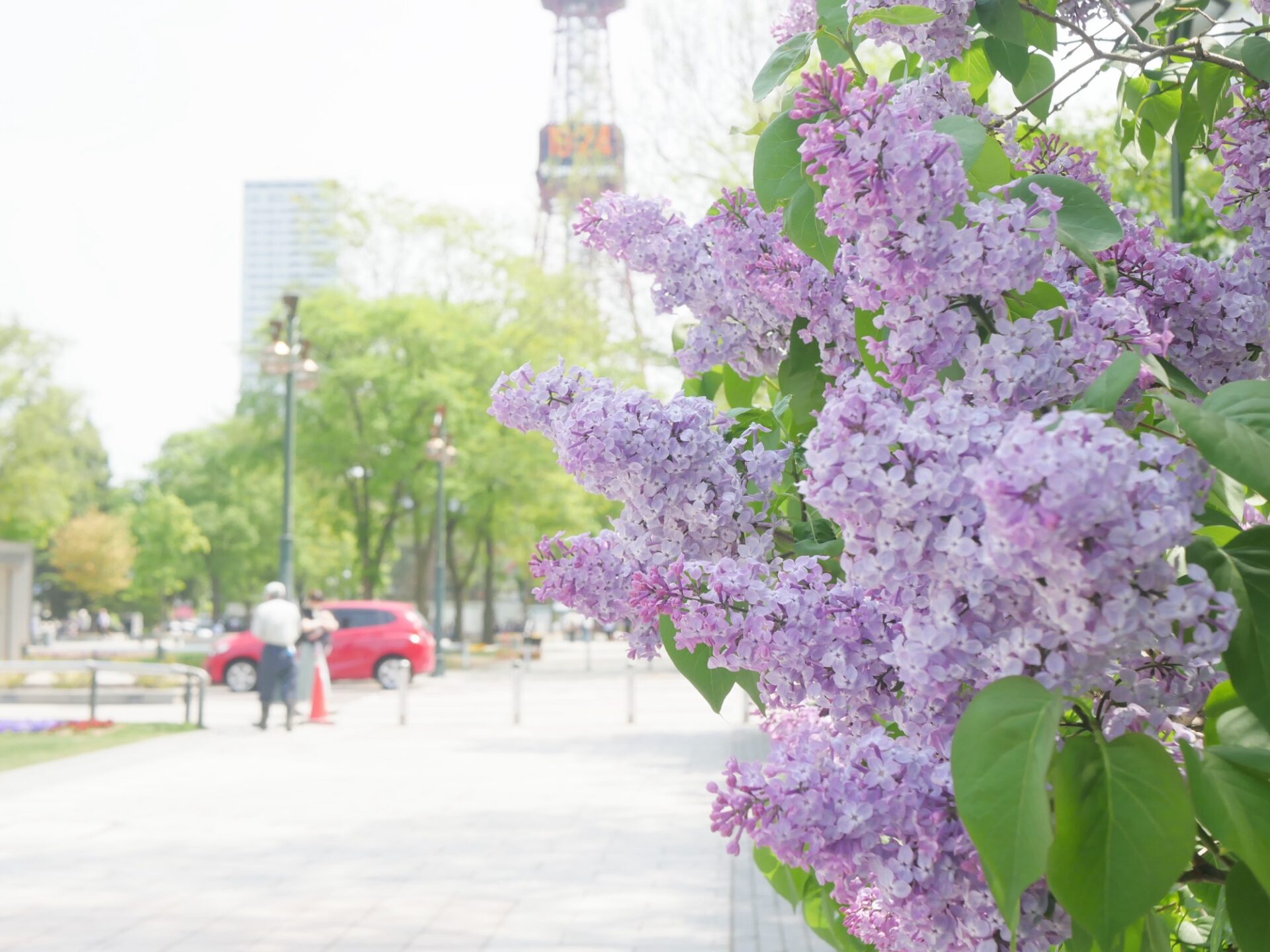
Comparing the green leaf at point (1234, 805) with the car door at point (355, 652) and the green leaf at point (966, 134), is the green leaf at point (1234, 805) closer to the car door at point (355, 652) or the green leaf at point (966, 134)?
the green leaf at point (966, 134)

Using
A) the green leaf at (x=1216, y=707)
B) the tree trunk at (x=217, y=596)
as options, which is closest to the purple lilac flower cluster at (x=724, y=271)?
the green leaf at (x=1216, y=707)

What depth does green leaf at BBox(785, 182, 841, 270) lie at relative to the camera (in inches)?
73.2

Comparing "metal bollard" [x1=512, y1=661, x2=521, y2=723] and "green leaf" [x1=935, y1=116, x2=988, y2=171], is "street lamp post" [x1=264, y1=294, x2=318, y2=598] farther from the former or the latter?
"green leaf" [x1=935, y1=116, x2=988, y2=171]

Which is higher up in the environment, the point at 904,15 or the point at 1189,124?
the point at 1189,124

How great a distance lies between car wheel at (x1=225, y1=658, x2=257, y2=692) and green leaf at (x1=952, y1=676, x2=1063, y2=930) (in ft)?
97.2

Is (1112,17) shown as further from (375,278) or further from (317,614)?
(375,278)

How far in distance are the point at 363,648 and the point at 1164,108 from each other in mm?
29244

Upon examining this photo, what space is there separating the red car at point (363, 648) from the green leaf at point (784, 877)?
90.8 feet

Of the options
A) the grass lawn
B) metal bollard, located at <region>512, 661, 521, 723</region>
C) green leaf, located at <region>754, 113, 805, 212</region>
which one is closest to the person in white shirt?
the grass lawn

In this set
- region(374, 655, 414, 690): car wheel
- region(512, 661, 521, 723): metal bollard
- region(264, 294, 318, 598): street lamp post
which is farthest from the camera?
region(374, 655, 414, 690): car wheel

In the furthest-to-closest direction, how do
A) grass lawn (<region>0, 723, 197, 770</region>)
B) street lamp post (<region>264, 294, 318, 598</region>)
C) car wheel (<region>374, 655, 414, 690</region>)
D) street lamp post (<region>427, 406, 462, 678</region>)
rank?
street lamp post (<region>427, 406, 462, 678</region>) → car wheel (<region>374, 655, 414, 690</region>) → street lamp post (<region>264, 294, 318, 598</region>) → grass lawn (<region>0, 723, 197, 770</region>)

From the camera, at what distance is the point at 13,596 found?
3897 cm

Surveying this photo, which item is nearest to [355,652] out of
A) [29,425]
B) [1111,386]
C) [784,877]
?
[29,425]

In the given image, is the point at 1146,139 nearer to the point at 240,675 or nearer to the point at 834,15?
the point at 834,15
